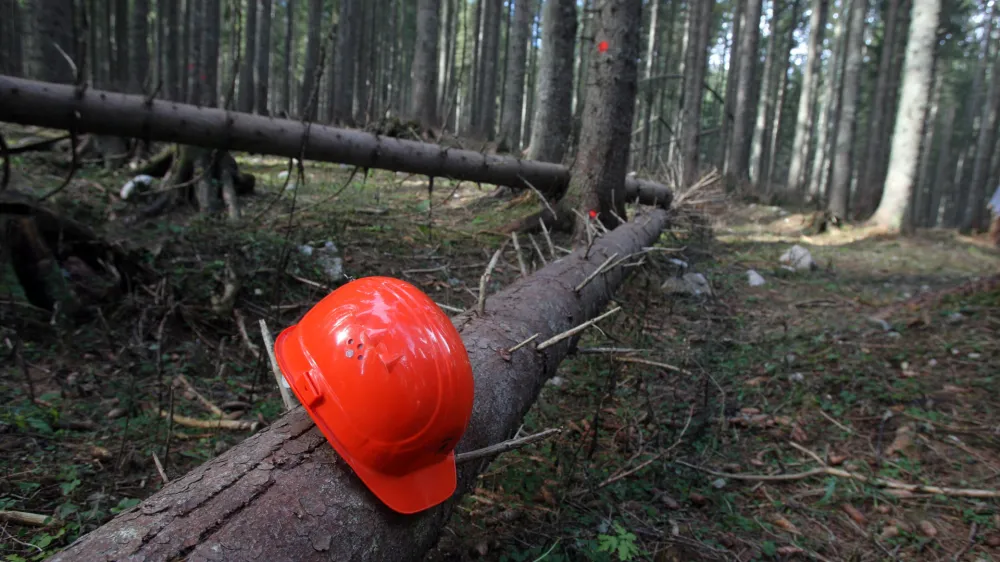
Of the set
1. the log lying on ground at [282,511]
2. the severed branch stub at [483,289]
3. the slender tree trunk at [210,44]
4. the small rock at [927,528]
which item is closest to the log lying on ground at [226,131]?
the severed branch stub at [483,289]

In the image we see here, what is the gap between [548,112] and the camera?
8109 millimetres

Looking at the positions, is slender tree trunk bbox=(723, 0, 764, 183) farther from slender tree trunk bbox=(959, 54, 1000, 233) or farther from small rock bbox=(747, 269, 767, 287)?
small rock bbox=(747, 269, 767, 287)

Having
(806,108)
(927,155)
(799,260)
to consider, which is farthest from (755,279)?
(927,155)

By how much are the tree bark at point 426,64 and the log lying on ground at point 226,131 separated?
5261 mm

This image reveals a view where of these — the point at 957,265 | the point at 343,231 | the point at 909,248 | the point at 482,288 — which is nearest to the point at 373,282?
the point at 482,288

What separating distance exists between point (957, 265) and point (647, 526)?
8.68m

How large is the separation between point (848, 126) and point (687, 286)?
1007 centimetres

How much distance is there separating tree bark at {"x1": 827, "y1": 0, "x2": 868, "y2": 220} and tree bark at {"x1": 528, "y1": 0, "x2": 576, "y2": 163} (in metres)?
7.34

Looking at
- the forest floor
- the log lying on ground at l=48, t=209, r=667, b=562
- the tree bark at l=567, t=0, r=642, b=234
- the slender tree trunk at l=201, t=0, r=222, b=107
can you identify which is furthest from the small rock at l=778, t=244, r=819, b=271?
the slender tree trunk at l=201, t=0, r=222, b=107

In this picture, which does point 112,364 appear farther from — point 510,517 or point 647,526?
point 647,526

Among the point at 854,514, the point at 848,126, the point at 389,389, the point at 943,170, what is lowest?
the point at 854,514

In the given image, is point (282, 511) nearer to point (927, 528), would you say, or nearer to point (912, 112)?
point (927, 528)

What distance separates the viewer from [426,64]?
10984 millimetres

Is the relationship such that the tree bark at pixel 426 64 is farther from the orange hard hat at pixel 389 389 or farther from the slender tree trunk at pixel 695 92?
the orange hard hat at pixel 389 389
